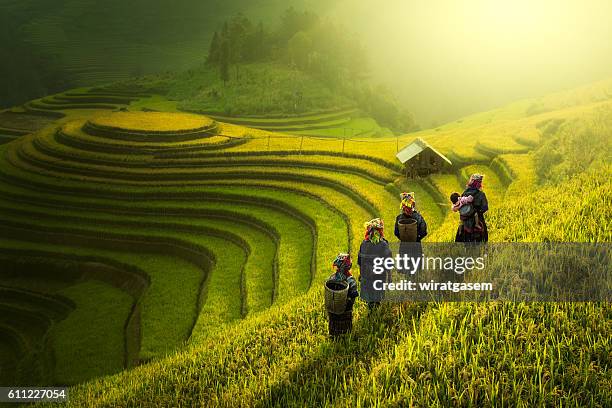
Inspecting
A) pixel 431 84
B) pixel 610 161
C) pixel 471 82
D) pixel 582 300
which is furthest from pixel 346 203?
pixel 471 82

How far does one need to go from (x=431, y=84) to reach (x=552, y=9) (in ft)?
120

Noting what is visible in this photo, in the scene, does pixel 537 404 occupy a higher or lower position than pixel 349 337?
lower

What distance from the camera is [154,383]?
783 centimetres

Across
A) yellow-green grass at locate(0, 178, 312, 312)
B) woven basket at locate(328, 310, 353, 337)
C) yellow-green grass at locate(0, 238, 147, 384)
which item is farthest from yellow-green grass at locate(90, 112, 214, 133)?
woven basket at locate(328, 310, 353, 337)

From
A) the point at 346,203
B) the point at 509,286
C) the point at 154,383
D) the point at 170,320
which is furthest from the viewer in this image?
the point at 346,203

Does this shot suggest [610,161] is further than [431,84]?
No

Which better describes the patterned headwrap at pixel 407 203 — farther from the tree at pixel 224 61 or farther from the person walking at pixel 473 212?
the tree at pixel 224 61

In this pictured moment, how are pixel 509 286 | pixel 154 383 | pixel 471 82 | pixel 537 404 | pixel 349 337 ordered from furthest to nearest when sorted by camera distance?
pixel 471 82 → pixel 154 383 → pixel 349 337 → pixel 509 286 → pixel 537 404

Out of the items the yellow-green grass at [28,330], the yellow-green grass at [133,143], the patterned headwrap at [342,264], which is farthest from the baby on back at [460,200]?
the yellow-green grass at [133,143]

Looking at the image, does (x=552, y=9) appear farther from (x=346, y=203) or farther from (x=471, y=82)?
(x=346, y=203)

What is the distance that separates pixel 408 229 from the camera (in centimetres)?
805

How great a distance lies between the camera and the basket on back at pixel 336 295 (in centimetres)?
679

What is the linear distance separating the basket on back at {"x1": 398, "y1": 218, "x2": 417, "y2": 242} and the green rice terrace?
137cm

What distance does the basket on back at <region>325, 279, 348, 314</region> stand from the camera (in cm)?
679
